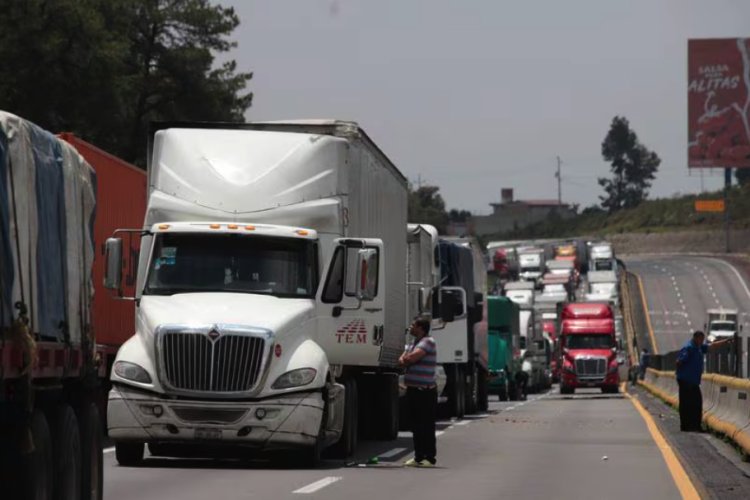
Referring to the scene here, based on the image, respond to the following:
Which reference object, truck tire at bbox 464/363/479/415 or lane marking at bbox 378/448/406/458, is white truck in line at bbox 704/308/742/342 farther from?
lane marking at bbox 378/448/406/458

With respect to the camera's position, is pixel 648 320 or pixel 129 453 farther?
pixel 648 320

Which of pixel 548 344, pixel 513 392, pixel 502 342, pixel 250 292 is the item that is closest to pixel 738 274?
pixel 548 344

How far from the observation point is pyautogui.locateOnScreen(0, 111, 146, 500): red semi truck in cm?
1018

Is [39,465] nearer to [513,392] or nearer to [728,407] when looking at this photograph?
[728,407]

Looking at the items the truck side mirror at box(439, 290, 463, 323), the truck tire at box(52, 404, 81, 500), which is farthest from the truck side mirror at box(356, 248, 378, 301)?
the truck side mirror at box(439, 290, 463, 323)

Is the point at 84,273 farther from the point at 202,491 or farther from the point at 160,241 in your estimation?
the point at 160,241

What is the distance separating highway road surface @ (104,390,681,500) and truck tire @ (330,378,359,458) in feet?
1.21

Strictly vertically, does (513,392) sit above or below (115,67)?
below

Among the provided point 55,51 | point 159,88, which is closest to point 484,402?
point 55,51

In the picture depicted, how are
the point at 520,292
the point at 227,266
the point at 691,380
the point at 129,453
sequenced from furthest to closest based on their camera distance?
1. the point at 520,292
2. the point at 691,380
3. the point at 227,266
4. the point at 129,453

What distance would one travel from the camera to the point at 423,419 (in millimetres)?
21250

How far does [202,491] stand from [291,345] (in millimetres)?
3282

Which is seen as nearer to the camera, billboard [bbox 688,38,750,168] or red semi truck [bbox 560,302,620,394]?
red semi truck [bbox 560,302,620,394]

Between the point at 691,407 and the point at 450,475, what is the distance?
38.4ft
